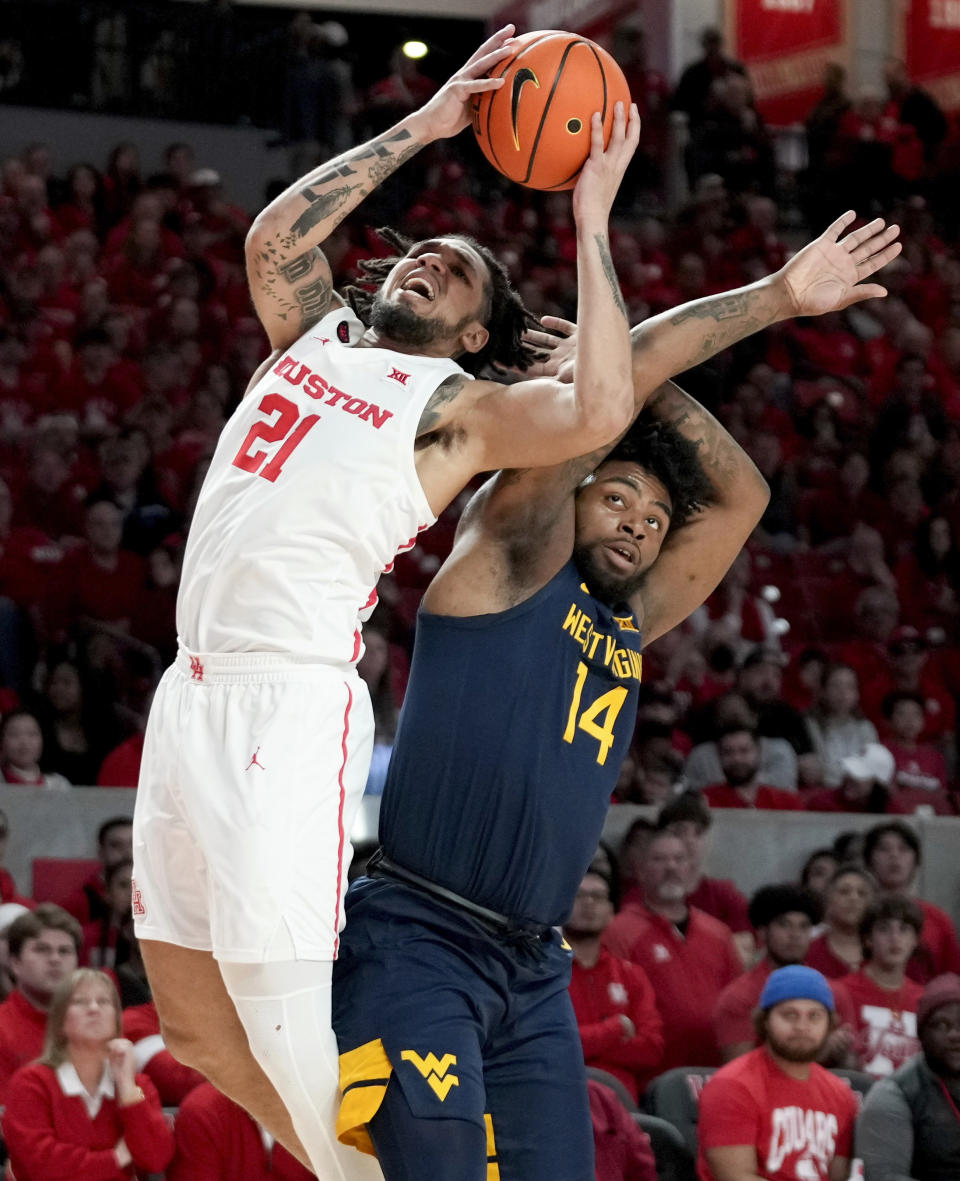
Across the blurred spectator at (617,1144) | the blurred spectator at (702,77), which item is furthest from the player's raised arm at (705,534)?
the blurred spectator at (702,77)

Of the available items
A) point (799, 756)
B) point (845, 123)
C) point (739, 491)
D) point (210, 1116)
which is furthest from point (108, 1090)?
point (845, 123)

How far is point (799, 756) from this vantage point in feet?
29.3

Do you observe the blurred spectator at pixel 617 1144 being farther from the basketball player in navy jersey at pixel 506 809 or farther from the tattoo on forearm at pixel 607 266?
the tattoo on forearm at pixel 607 266

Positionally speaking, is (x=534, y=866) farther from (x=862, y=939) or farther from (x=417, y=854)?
(x=862, y=939)

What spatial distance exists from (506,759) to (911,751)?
6.15 m

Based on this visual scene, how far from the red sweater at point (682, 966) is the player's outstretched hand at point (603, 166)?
408cm

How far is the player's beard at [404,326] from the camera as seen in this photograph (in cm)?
376

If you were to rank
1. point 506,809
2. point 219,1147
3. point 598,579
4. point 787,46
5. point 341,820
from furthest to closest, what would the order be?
point 787,46
point 219,1147
point 598,579
point 506,809
point 341,820

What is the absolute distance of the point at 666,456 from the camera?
406cm

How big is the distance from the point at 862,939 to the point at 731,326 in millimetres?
4110

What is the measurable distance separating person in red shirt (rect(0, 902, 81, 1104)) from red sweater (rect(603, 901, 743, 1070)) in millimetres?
2246

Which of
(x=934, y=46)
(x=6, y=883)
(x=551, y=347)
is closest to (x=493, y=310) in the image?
(x=551, y=347)

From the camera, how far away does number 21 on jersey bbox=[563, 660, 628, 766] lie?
12.3ft

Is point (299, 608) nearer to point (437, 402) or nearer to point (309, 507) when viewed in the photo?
point (309, 507)
